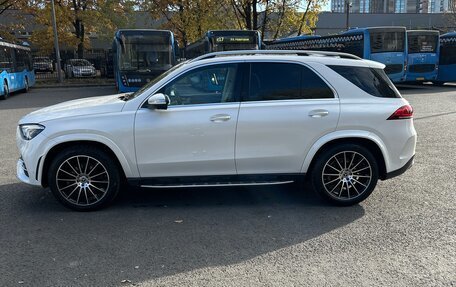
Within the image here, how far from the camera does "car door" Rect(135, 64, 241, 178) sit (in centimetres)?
463

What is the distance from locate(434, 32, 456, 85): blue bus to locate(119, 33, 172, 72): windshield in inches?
627

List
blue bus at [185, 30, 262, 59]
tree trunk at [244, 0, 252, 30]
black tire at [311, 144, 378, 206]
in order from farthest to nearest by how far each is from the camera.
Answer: tree trunk at [244, 0, 252, 30] → blue bus at [185, 30, 262, 59] → black tire at [311, 144, 378, 206]

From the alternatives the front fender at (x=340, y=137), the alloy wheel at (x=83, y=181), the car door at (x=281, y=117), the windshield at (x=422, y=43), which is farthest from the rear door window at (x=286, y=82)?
the windshield at (x=422, y=43)

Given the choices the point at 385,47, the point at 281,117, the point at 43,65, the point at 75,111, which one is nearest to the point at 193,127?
the point at 281,117

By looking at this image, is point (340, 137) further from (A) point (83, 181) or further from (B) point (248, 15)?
(B) point (248, 15)

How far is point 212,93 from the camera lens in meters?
4.79

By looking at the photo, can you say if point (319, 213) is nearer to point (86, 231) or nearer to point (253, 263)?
point (253, 263)

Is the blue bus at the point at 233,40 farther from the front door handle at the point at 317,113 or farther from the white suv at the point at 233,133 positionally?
the front door handle at the point at 317,113

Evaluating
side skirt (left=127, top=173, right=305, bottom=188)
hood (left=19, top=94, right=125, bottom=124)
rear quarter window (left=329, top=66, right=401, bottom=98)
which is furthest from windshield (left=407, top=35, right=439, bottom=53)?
hood (left=19, top=94, right=125, bottom=124)

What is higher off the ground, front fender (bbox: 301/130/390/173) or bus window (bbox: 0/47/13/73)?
bus window (bbox: 0/47/13/73)

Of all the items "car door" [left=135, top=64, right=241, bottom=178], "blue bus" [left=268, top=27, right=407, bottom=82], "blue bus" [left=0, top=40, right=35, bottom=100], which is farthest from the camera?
"blue bus" [left=268, top=27, right=407, bottom=82]

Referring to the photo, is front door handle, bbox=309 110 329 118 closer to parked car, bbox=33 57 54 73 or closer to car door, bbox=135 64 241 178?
car door, bbox=135 64 241 178

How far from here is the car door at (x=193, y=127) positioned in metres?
4.63

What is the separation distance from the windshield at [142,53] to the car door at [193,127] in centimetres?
1134
